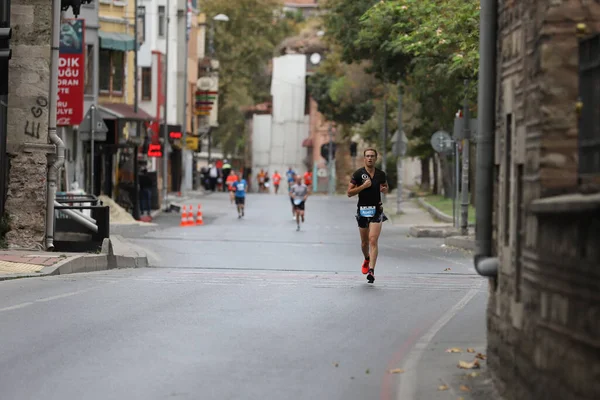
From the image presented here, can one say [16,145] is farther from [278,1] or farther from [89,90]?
[278,1]

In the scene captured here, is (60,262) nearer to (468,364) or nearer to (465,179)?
(468,364)

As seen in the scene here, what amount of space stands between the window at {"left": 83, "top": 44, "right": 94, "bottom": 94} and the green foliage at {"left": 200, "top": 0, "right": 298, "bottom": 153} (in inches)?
1978

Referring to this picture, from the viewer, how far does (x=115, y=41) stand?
177 feet

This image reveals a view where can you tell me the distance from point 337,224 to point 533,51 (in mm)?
37443

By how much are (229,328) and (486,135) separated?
4236 millimetres

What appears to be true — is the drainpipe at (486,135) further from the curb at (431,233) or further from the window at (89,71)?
the window at (89,71)

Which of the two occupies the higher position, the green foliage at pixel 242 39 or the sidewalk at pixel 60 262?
the green foliage at pixel 242 39

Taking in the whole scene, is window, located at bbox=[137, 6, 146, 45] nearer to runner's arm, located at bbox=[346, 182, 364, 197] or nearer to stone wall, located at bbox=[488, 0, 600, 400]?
runner's arm, located at bbox=[346, 182, 364, 197]

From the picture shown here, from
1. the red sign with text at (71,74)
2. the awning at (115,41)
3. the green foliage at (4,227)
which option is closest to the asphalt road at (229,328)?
the green foliage at (4,227)

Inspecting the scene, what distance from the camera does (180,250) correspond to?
3030cm

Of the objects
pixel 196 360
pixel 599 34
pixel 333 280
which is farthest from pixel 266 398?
pixel 333 280

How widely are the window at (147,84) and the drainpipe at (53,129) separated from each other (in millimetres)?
49048

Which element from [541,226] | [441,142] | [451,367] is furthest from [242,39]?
[541,226]

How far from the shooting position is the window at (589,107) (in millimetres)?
7707
